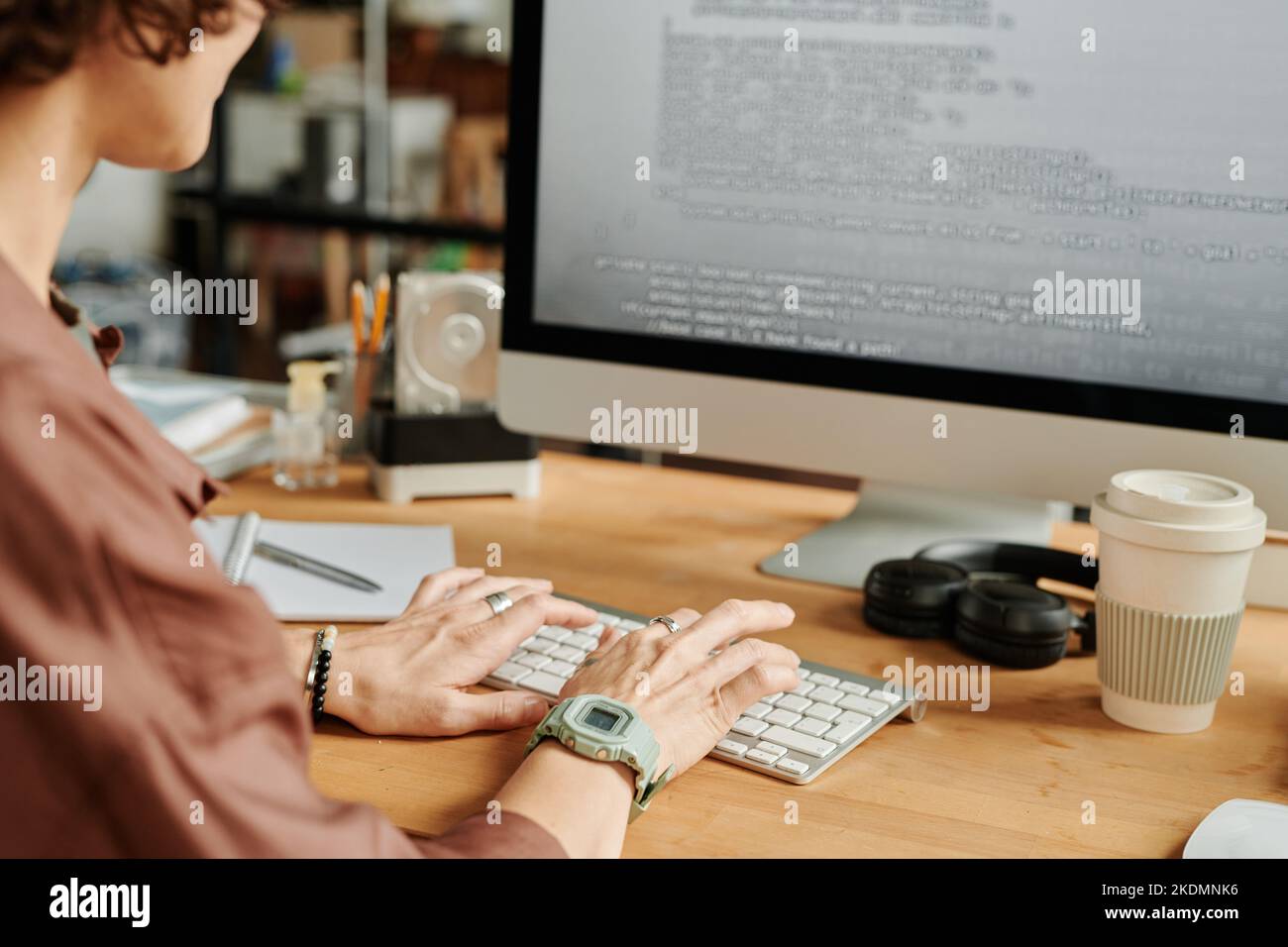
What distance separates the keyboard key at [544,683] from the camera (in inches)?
34.4

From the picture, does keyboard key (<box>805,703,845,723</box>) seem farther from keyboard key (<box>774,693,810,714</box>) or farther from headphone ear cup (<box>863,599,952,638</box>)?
headphone ear cup (<box>863,599,952,638</box>)

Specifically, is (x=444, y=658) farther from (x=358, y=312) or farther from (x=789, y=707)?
(x=358, y=312)

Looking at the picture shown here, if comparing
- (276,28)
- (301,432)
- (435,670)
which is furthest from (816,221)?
(276,28)

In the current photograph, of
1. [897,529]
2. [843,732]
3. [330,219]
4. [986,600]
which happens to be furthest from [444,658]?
[330,219]

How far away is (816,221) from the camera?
41.8 inches

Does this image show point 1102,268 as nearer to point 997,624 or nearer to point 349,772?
point 997,624

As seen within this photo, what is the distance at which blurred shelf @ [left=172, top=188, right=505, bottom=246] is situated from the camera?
13.1 feet

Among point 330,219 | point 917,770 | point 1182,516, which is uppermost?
point 330,219

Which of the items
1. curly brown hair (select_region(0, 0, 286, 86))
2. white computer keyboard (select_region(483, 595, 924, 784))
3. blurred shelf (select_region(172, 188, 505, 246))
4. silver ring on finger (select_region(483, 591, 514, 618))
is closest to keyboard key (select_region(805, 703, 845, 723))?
white computer keyboard (select_region(483, 595, 924, 784))

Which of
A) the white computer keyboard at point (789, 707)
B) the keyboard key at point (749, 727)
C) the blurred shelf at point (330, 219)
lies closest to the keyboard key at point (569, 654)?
the white computer keyboard at point (789, 707)

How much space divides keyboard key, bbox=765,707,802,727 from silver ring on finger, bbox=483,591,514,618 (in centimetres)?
20

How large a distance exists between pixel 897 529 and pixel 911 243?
0.30m

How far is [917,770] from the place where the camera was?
0.80 metres

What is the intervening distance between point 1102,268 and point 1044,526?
0.91ft
